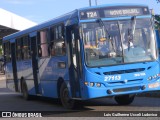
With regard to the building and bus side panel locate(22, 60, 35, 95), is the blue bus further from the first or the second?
the building

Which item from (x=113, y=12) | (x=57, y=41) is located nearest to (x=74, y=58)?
(x=57, y=41)

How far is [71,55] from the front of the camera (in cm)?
1339

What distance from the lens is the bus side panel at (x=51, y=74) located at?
14.2 metres

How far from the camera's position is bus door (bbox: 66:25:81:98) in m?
12.8

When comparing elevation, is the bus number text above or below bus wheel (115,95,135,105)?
above

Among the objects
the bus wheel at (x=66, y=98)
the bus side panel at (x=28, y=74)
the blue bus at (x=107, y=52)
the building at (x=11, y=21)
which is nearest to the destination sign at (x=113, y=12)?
the blue bus at (x=107, y=52)

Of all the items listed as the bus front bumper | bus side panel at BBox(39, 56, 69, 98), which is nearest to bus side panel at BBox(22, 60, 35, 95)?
bus side panel at BBox(39, 56, 69, 98)

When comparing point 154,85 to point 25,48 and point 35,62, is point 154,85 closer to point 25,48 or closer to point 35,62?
point 35,62

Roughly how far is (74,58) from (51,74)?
7.81 ft

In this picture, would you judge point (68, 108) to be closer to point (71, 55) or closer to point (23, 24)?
point (71, 55)

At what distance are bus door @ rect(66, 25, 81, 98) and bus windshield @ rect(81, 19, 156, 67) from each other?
382 mm

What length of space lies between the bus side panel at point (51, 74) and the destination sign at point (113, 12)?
1.71 m

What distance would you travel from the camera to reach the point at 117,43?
12703 millimetres

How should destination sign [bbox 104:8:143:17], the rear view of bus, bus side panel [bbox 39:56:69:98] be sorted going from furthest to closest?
bus side panel [bbox 39:56:69:98] → destination sign [bbox 104:8:143:17] → the rear view of bus
